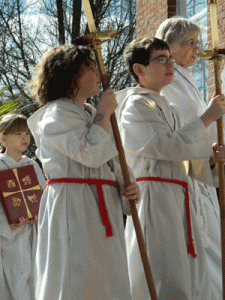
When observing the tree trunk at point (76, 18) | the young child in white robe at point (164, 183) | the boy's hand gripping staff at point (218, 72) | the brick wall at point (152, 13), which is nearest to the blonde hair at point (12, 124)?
the young child in white robe at point (164, 183)

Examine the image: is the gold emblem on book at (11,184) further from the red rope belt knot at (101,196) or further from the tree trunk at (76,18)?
the tree trunk at (76,18)

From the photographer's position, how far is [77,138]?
3195mm

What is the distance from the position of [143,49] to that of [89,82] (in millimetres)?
637

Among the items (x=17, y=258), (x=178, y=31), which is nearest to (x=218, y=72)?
(x=178, y=31)

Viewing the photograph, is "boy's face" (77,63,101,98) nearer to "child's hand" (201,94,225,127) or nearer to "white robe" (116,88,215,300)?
"white robe" (116,88,215,300)

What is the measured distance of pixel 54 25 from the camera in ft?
54.2

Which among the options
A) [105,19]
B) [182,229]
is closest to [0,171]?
[182,229]

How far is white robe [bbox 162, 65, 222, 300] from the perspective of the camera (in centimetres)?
441

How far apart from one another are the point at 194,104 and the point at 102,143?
1517 millimetres

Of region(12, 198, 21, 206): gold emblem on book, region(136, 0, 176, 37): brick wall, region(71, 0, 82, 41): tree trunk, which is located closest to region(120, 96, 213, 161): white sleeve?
region(12, 198, 21, 206): gold emblem on book

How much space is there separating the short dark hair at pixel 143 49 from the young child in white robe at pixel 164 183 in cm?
4

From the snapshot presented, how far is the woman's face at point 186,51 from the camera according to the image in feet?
15.4

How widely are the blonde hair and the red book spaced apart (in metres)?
0.38

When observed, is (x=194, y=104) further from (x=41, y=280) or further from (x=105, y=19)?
(x=105, y=19)
